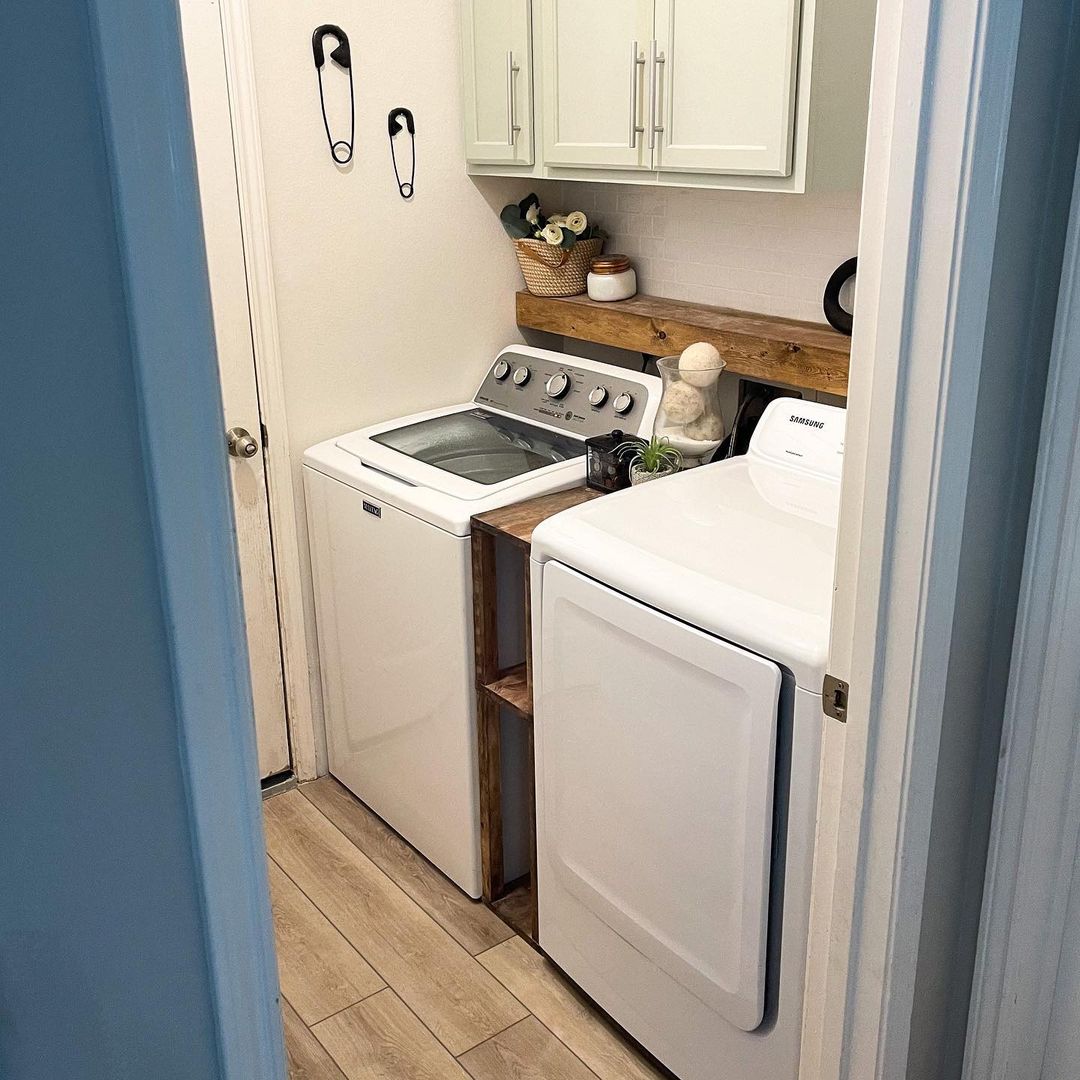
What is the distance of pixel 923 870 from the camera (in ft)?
4.57

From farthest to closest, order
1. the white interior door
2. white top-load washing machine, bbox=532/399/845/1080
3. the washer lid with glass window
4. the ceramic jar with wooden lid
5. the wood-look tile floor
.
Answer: the ceramic jar with wooden lid
the washer lid with glass window
the white interior door
the wood-look tile floor
white top-load washing machine, bbox=532/399/845/1080

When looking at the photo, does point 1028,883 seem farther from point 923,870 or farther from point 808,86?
point 808,86

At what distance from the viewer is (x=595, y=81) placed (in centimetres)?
233

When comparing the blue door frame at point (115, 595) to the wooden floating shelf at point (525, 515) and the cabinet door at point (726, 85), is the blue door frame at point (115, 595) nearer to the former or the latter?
the wooden floating shelf at point (525, 515)

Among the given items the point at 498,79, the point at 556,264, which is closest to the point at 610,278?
the point at 556,264

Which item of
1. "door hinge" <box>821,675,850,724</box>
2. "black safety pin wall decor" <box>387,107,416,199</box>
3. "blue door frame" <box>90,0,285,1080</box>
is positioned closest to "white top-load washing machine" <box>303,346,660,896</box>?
"black safety pin wall decor" <box>387,107,416,199</box>

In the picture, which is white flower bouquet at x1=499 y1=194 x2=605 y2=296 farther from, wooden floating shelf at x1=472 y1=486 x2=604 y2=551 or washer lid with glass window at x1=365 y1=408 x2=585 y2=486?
wooden floating shelf at x1=472 y1=486 x2=604 y2=551

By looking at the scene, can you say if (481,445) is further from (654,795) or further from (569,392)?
(654,795)

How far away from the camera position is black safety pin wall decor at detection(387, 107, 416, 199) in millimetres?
2590

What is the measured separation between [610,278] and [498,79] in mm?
511

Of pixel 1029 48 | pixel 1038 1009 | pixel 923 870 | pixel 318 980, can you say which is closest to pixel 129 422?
pixel 1029 48

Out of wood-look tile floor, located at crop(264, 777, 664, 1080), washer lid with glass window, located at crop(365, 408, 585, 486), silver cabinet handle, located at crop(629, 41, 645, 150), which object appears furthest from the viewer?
washer lid with glass window, located at crop(365, 408, 585, 486)

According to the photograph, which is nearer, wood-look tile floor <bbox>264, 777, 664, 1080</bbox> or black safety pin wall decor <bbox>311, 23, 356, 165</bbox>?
wood-look tile floor <bbox>264, 777, 664, 1080</bbox>

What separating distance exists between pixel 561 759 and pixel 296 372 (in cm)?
115
